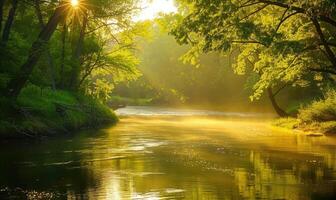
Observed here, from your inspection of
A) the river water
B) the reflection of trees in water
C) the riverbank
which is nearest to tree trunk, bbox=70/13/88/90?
the river water

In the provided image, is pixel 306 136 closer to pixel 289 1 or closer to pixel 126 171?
pixel 289 1

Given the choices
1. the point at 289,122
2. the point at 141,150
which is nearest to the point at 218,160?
the point at 141,150

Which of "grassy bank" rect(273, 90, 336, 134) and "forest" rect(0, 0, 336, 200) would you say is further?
"grassy bank" rect(273, 90, 336, 134)

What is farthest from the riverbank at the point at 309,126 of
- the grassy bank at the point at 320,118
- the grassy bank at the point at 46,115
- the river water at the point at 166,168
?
the grassy bank at the point at 46,115

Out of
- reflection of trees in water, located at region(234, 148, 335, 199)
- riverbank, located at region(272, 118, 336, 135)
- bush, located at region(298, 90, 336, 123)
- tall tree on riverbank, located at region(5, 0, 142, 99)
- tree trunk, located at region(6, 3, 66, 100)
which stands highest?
tall tree on riverbank, located at region(5, 0, 142, 99)

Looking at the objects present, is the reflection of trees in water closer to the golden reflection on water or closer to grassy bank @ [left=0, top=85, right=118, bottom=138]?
the golden reflection on water

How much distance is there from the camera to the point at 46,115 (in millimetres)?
29531

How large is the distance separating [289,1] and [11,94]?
49.5 ft

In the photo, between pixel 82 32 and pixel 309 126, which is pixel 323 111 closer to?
pixel 309 126

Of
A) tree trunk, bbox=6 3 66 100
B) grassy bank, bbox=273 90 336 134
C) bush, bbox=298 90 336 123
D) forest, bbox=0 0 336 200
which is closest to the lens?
forest, bbox=0 0 336 200

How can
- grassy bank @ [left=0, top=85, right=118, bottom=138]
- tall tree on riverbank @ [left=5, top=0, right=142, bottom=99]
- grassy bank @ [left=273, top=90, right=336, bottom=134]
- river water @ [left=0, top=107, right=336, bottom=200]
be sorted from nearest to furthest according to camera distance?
river water @ [left=0, top=107, right=336, bottom=200] < grassy bank @ [left=0, top=85, right=118, bottom=138] < grassy bank @ [left=273, top=90, right=336, bottom=134] < tall tree on riverbank @ [left=5, top=0, right=142, bottom=99]

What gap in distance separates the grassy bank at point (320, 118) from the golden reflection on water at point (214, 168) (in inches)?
180

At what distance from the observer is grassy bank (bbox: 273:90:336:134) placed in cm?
3331

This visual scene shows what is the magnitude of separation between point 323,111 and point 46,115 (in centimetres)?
1924
